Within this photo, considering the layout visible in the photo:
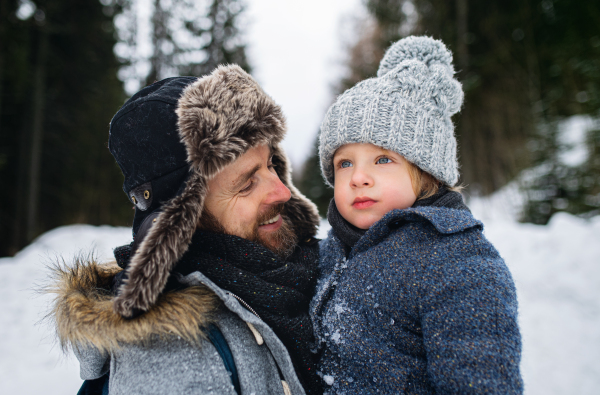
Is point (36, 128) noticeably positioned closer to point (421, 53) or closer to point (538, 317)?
point (421, 53)

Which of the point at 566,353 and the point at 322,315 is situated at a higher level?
the point at 322,315

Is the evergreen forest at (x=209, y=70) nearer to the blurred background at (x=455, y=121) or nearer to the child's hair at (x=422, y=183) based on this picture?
the blurred background at (x=455, y=121)

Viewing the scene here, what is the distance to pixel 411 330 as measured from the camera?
138 cm

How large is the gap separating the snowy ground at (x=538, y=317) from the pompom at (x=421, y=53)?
185cm

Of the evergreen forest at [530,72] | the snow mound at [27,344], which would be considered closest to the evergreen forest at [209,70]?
the evergreen forest at [530,72]

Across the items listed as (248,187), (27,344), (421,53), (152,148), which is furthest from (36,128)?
(421,53)

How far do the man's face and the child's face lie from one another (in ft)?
1.15

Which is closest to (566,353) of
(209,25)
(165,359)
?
(165,359)

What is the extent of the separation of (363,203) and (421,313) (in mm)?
652

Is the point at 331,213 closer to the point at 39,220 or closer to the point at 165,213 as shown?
the point at 165,213

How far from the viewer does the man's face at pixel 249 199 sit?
5.47 ft

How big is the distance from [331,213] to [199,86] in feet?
3.27

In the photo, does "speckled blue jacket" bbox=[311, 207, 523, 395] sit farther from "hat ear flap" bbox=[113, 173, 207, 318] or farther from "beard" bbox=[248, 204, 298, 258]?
"hat ear flap" bbox=[113, 173, 207, 318]

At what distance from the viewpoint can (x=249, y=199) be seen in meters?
1.72
